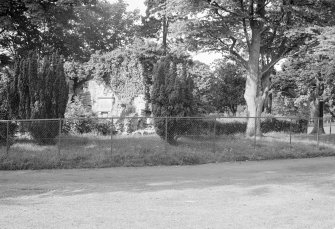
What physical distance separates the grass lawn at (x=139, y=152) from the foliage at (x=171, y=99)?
584mm

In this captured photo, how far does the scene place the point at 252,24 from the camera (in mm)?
24906

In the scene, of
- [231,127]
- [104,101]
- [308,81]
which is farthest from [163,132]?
[308,81]

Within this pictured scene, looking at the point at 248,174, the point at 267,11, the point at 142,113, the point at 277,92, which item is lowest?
the point at 248,174

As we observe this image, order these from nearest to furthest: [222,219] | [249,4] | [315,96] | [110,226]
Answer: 1. [110,226]
2. [222,219]
3. [249,4]
4. [315,96]

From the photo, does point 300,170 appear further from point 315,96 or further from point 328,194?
point 315,96

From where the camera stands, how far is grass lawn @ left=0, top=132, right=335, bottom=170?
15.7 meters

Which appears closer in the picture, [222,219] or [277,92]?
[222,219]

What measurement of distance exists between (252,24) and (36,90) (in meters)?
13.0

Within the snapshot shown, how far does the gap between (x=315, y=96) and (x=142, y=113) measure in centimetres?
1655

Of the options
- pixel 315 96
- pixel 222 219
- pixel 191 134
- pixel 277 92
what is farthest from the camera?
pixel 277 92

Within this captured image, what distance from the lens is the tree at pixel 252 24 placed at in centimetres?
2284

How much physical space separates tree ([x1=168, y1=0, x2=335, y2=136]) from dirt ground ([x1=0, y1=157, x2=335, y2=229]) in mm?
9886

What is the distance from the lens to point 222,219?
7.39 metres

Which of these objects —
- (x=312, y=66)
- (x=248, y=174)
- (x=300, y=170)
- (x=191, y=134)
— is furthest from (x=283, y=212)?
(x=312, y=66)
